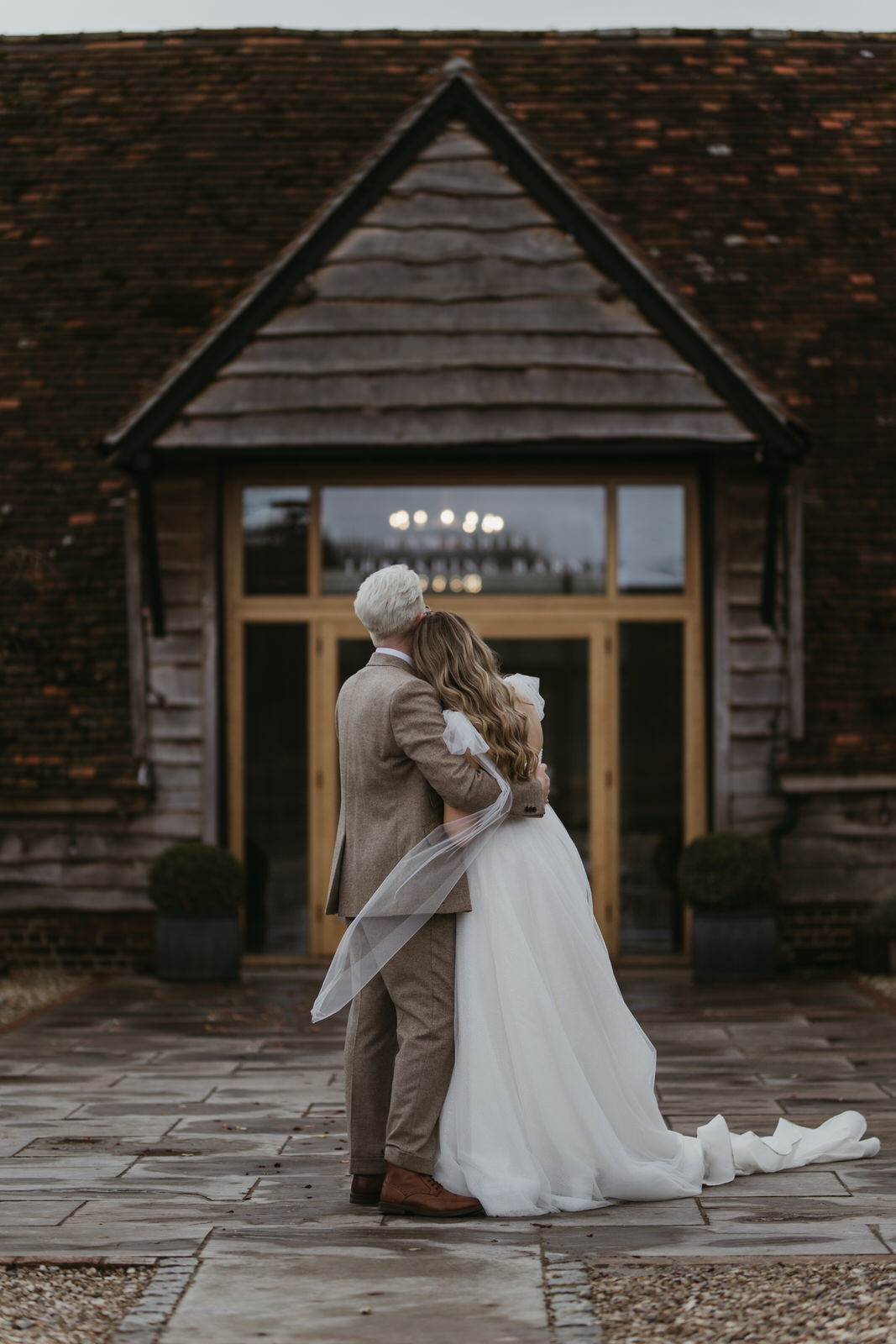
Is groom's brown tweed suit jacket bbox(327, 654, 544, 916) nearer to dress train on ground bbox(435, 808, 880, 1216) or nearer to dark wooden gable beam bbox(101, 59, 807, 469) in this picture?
dress train on ground bbox(435, 808, 880, 1216)

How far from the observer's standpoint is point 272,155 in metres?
12.3

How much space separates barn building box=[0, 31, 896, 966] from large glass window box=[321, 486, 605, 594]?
0.02m

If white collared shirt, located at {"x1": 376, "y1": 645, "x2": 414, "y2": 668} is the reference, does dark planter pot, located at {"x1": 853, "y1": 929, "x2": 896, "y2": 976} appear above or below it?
below

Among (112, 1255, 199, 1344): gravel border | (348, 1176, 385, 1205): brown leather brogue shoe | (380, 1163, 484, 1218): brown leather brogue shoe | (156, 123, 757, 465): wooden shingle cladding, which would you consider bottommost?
(348, 1176, 385, 1205): brown leather brogue shoe

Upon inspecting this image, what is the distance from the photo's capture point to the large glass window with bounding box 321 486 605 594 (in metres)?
10.7

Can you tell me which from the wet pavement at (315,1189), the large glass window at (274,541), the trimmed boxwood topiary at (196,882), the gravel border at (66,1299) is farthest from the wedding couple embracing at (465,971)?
the large glass window at (274,541)

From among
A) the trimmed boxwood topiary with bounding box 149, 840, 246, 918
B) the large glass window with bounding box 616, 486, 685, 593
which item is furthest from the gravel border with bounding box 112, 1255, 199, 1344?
the large glass window with bounding box 616, 486, 685, 593

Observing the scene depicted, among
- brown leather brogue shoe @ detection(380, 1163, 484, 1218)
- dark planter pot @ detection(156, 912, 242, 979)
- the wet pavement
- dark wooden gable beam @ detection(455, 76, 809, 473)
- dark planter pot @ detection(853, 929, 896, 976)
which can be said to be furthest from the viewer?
dark planter pot @ detection(853, 929, 896, 976)

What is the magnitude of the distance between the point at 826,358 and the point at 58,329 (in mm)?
5477

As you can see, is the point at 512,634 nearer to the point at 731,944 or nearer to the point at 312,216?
the point at 731,944

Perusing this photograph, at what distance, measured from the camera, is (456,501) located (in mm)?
10758

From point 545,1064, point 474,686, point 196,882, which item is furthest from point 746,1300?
point 196,882

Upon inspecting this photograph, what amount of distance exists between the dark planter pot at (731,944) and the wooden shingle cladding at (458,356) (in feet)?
9.57

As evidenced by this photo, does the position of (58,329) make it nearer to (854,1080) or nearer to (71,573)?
(71,573)
